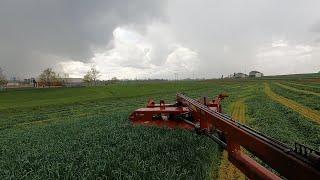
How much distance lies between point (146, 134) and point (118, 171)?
11.5ft

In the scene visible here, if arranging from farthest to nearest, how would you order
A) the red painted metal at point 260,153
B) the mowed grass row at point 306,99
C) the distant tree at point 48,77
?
the distant tree at point 48,77 < the mowed grass row at point 306,99 < the red painted metal at point 260,153

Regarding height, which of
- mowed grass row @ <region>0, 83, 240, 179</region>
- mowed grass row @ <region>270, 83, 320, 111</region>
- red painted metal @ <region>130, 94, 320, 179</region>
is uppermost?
red painted metal @ <region>130, 94, 320, 179</region>

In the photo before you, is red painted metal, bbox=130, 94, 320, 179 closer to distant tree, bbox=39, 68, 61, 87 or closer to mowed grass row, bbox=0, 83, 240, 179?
mowed grass row, bbox=0, 83, 240, 179

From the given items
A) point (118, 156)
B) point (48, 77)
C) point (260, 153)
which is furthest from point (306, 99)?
point (48, 77)

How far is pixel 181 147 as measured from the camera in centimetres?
894

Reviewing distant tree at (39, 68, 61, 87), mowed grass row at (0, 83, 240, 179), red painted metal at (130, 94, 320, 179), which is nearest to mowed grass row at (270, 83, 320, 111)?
mowed grass row at (0, 83, 240, 179)

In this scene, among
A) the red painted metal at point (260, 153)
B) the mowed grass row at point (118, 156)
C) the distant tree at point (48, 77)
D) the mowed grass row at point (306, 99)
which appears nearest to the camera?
the red painted metal at point (260, 153)

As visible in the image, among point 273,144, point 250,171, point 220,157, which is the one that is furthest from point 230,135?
point 220,157

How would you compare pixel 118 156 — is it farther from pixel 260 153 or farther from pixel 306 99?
pixel 306 99

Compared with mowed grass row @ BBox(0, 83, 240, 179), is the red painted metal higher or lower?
higher

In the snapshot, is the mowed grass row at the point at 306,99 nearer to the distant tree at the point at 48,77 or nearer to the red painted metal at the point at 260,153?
the red painted metal at the point at 260,153

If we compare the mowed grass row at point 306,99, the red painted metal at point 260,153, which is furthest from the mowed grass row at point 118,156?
the mowed grass row at point 306,99

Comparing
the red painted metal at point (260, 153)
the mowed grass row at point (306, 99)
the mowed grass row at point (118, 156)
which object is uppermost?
the red painted metal at point (260, 153)

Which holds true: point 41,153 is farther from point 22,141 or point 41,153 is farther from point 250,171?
point 250,171
